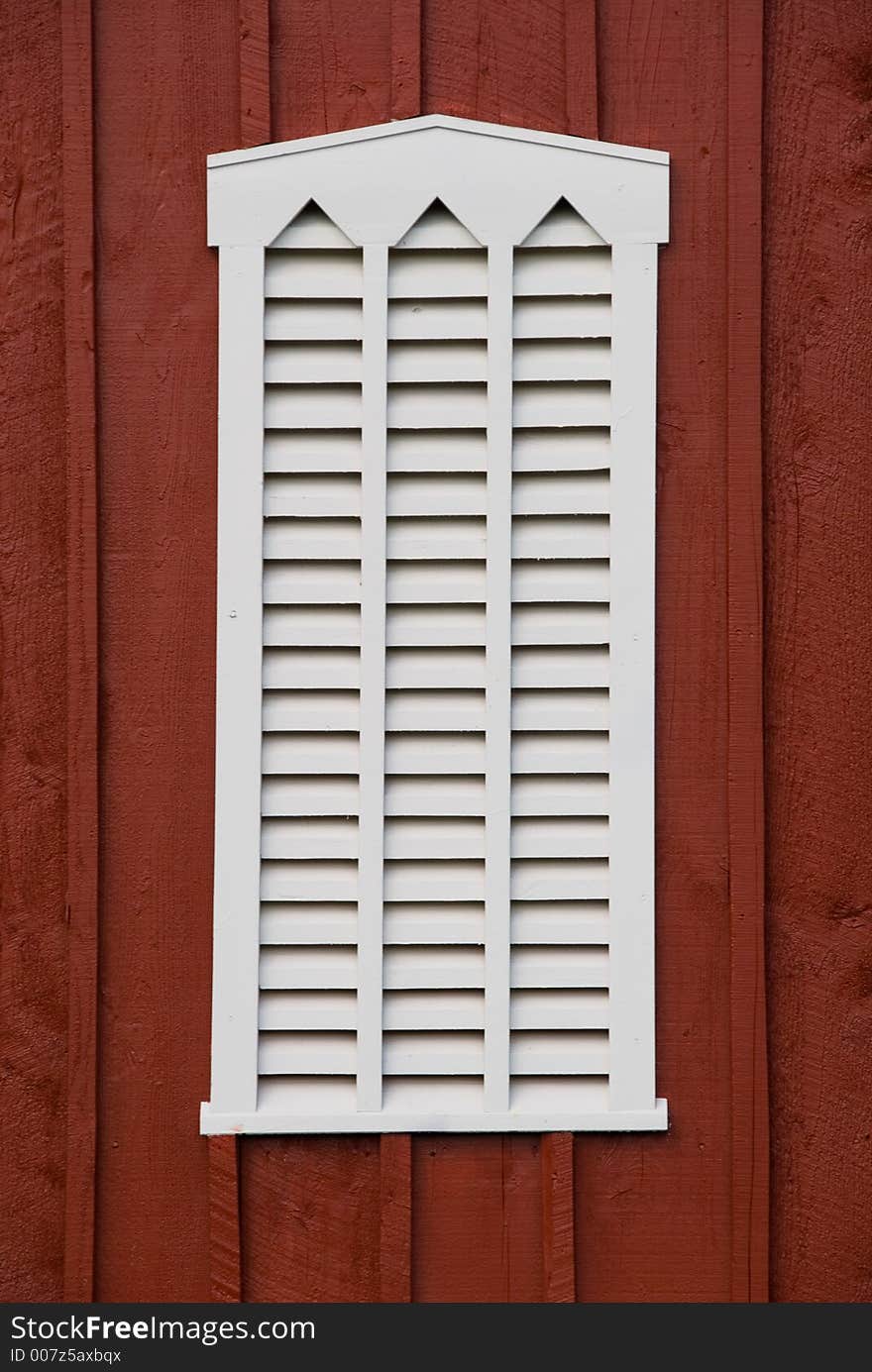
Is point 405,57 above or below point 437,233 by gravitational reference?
above

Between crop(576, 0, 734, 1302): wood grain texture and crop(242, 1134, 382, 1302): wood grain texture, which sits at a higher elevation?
crop(576, 0, 734, 1302): wood grain texture

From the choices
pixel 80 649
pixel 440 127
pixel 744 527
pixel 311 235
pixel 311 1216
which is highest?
pixel 440 127

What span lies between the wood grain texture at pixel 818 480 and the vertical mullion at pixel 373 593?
2.54 feet

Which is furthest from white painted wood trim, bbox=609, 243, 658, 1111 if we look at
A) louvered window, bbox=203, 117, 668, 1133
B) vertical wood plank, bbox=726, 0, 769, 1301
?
vertical wood plank, bbox=726, 0, 769, 1301

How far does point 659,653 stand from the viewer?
2.17m

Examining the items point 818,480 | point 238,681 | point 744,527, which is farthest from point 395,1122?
point 818,480

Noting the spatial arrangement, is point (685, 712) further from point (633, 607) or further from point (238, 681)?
point (238, 681)

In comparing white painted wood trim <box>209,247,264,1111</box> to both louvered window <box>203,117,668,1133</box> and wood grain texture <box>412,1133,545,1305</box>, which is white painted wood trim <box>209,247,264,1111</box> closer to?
louvered window <box>203,117,668,1133</box>

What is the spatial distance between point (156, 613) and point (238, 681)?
22cm

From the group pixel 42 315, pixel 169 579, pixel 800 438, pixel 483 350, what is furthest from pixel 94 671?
pixel 800 438

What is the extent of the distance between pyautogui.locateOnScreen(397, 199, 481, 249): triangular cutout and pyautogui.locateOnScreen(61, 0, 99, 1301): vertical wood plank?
646mm

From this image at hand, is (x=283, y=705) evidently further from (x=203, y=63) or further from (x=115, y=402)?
(x=203, y=63)

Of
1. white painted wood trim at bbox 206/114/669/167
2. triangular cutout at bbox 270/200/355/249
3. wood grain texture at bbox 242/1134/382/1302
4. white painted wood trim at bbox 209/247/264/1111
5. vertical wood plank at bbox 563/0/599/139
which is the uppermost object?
vertical wood plank at bbox 563/0/599/139

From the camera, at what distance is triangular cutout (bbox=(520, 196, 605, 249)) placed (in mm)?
2148
